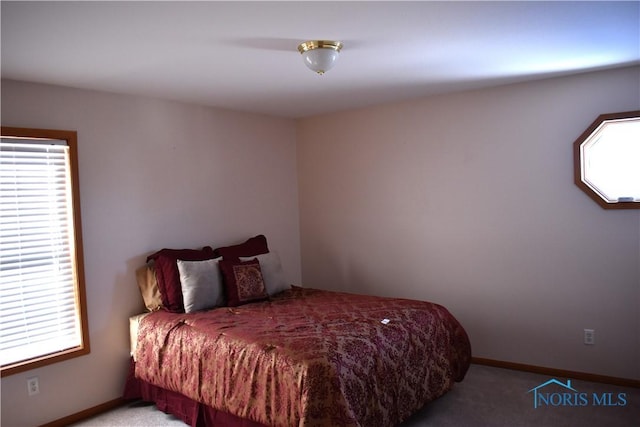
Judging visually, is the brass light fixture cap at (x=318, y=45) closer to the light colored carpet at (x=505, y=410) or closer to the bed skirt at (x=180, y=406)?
the bed skirt at (x=180, y=406)

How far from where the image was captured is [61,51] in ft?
8.00

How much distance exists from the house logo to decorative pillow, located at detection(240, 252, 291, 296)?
2030 mm

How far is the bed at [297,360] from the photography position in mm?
2373

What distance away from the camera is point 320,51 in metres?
2.46

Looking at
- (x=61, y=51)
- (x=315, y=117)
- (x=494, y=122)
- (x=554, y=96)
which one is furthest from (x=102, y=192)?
(x=554, y=96)

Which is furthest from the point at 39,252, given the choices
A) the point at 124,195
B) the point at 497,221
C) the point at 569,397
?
the point at 569,397

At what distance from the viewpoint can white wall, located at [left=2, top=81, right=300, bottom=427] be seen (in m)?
3.07

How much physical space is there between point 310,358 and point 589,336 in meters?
2.26

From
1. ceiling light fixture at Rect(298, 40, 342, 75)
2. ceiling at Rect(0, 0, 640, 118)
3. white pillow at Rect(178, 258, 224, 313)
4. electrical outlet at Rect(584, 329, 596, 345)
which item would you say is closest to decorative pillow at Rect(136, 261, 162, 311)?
white pillow at Rect(178, 258, 224, 313)

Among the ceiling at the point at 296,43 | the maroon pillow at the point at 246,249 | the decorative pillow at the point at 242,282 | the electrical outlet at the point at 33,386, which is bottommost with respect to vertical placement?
the electrical outlet at the point at 33,386

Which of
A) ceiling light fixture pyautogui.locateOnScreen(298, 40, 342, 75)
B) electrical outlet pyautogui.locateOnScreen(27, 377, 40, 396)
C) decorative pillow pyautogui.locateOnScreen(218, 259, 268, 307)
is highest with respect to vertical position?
ceiling light fixture pyautogui.locateOnScreen(298, 40, 342, 75)

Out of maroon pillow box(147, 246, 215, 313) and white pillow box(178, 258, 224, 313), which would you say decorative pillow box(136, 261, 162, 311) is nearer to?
maroon pillow box(147, 246, 215, 313)

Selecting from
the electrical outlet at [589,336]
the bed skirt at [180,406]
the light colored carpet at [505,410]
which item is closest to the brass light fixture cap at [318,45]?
the bed skirt at [180,406]

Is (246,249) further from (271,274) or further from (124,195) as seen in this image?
(124,195)
